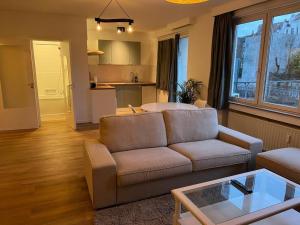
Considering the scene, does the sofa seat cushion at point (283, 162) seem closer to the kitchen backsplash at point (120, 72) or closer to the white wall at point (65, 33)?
the white wall at point (65, 33)

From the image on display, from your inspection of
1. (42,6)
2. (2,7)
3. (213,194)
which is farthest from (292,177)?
(2,7)

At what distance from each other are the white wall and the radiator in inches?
130

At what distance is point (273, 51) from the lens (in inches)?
136

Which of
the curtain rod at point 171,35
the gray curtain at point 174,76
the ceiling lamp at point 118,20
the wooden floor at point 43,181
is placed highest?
the curtain rod at point 171,35

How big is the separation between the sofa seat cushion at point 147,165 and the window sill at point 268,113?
1768 mm

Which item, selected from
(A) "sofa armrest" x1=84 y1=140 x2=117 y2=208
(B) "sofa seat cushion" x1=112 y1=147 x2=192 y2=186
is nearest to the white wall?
(B) "sofa seat cushion" x1=112 y1=147 x2=192 y2=186

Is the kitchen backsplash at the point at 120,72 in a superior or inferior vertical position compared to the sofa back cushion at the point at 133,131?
superior

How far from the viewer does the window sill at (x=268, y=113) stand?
311 centimetres

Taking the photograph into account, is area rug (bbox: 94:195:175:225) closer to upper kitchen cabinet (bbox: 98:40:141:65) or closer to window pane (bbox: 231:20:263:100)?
window pane (bbox: 231:20:263:100)

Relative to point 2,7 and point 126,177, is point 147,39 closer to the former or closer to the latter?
point 2,7

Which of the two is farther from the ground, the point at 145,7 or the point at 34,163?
the point at 145,7

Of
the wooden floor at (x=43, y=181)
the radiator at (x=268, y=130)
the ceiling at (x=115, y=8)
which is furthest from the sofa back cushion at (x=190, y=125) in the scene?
the ceiling at (x=115, y=8)

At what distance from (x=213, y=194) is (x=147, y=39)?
249 inches

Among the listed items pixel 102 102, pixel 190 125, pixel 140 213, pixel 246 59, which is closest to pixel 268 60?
pixel 246 59
